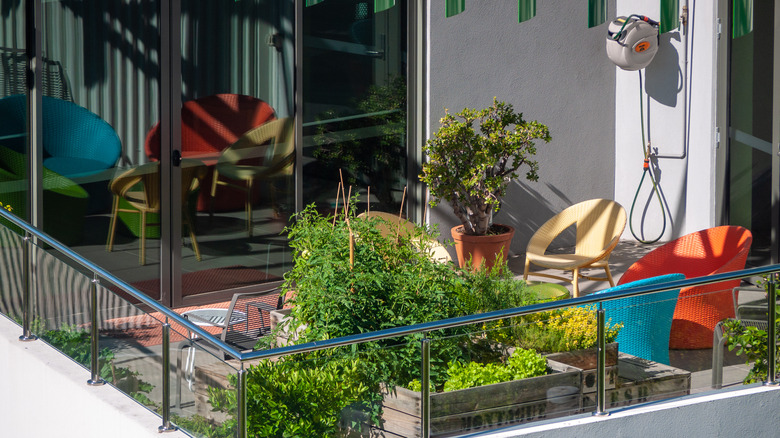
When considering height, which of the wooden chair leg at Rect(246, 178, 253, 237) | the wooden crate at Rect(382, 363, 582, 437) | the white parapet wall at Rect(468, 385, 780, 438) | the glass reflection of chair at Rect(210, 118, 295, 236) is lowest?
the white parapet wall at Rect(468, 385, 780, 438)

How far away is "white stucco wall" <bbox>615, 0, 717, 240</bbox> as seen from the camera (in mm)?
9430

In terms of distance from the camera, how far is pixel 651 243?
33.9 feet

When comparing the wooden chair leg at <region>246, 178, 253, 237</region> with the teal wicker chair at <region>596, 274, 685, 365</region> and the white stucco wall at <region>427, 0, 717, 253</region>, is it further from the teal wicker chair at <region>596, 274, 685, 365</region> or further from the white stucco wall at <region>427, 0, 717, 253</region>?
the teal wicker chair at <region>596, 274, 685, 365</region>

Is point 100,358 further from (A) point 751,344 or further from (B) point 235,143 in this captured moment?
(A) point 751,344

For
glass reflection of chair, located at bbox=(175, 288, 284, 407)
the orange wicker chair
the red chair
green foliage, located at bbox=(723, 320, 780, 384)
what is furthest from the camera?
the red chair

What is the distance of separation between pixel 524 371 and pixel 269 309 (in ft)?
7.05

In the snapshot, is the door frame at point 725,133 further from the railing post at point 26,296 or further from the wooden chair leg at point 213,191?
the railing post at point 26,296

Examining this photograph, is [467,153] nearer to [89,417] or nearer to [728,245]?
[728,245]

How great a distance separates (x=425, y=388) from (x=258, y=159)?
4170mm

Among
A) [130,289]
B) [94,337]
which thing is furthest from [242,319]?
[130,289]

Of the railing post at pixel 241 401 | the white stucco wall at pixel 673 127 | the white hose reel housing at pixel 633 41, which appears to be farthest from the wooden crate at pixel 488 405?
the white hose reel housing at pixel 633 41

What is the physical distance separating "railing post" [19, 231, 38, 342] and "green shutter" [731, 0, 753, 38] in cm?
529

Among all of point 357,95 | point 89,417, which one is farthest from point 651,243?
point 89,417

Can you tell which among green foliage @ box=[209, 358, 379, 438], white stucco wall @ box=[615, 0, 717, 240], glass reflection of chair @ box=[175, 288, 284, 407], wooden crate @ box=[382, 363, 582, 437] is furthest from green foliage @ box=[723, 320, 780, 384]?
white stucco wall @ box=[615, 0, 717, 240]
